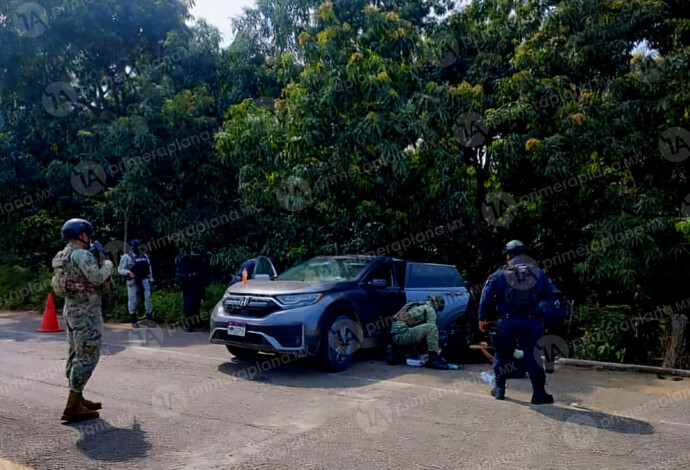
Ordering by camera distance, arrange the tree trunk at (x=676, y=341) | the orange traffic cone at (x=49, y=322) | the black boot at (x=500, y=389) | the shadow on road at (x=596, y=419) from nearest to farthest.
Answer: the shadow on road at (x=596, y=419) < the black boot at (x=500, y=389) < the tree trunk at (x=676, y=341) < the orange traffic cone at (x=49, y=322)

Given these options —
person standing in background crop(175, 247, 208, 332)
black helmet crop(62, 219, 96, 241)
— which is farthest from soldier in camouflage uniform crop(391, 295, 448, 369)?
person standing in background crop(175, 247, 208, 332)

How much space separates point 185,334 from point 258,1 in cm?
850

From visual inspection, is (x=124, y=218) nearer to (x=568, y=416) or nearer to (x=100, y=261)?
(x=100, y=261)

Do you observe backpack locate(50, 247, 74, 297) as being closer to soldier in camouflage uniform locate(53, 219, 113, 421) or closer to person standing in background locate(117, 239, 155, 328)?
soldier in camouflage uniform locate(53, 219, 113, 421)

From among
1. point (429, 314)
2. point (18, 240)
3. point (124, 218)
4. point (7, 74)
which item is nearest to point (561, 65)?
point (429, 314)

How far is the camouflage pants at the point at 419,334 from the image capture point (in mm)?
8602

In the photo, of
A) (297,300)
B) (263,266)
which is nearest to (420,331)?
(297,300)

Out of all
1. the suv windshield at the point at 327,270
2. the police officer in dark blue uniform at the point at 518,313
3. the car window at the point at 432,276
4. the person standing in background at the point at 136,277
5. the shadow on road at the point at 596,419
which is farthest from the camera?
the person standing in background at the point at 136,277

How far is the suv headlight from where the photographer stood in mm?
7898

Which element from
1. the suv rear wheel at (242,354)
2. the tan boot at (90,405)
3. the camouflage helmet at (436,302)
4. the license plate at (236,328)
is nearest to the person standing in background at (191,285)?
the suv rear wheel at (242,354)

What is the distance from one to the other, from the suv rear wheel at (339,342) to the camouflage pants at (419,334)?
0.57m

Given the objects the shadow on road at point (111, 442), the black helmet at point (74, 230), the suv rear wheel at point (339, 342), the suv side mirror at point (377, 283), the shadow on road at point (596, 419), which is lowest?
the shadow on road at point (111, 442)

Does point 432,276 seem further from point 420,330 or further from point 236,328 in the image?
point 236,328

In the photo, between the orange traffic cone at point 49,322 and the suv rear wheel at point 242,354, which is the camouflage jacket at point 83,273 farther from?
the orange traffic cone at point 49,322
